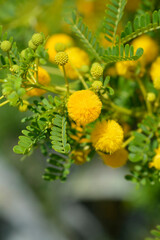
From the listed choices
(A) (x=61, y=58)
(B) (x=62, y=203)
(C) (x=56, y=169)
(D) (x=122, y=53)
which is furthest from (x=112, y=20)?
(B) (x=62, y=203)

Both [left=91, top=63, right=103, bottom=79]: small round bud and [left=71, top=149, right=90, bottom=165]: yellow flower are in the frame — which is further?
[left=71, top=149, right=90, bottom=165]: yellow flower

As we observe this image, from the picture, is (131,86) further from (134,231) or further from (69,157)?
(134,231)

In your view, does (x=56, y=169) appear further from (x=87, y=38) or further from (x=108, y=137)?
(x=87, y=38)

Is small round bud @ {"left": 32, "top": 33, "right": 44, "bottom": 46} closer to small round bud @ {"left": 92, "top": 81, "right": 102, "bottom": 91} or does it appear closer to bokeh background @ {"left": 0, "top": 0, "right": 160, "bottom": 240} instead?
small round bud @ {"left": 92, "top": 81, "right": 102, "bottom": 91}

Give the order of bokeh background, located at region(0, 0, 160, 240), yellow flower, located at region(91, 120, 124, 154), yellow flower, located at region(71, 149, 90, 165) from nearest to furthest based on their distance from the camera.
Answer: yellow flower, located at region(91, 120, 124, 154) → yellow flower, located at region(71, 149, 90, 165) → bokeh background, located at region(0, 0, 160, 240)

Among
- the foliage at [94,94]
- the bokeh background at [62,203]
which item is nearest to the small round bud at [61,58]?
the foliage at [94,94]

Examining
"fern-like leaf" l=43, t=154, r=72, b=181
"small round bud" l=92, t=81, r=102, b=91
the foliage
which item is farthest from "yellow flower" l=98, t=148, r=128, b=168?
"small round bud" l=92, t=81, r=102, b=91
